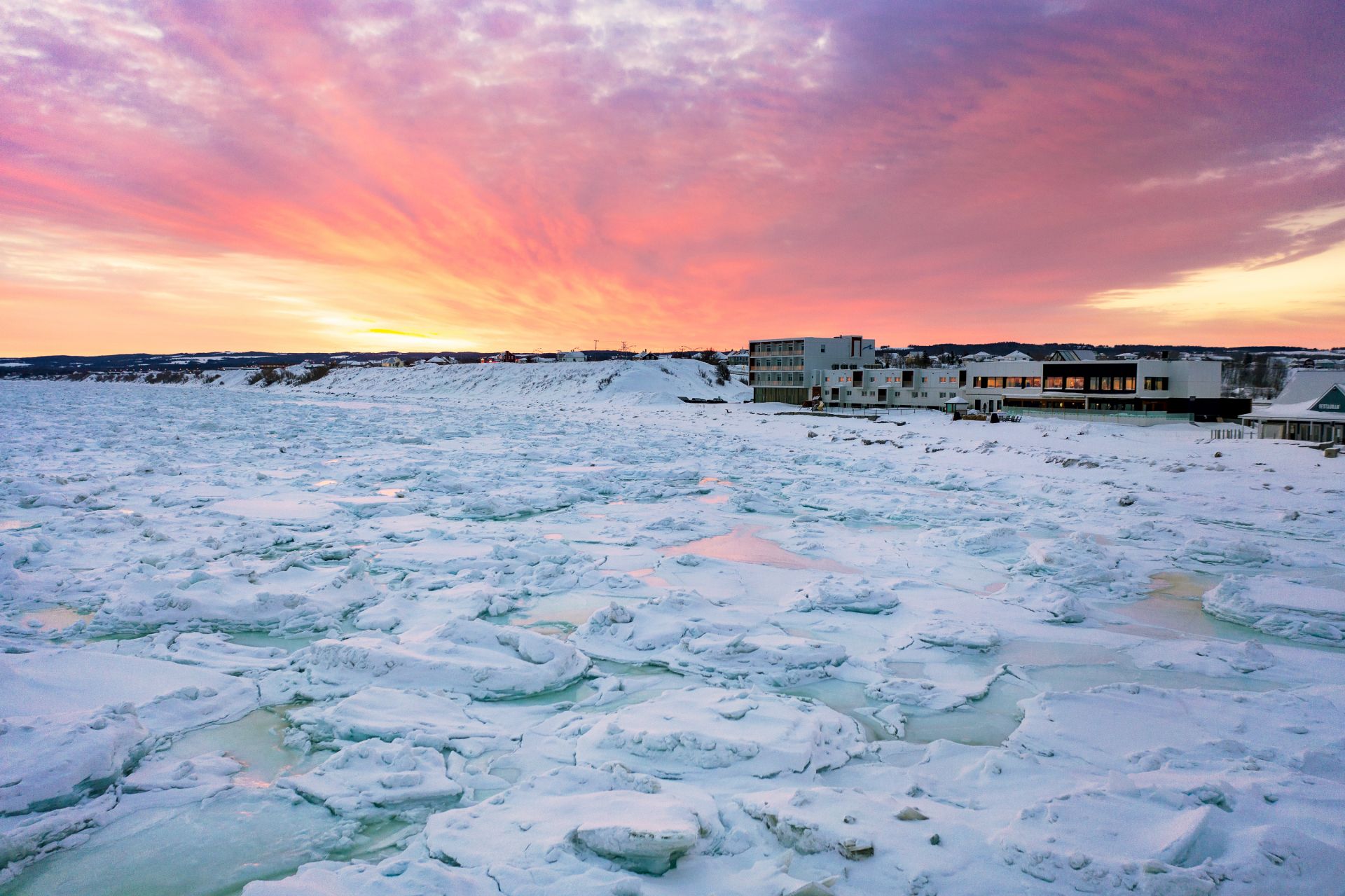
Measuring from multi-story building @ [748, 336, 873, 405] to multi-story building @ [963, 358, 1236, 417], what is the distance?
1156 cm

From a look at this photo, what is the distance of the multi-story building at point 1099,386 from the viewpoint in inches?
1533

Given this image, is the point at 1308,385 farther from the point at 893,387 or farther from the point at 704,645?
the point at 704,645

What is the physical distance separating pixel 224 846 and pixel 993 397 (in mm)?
49793

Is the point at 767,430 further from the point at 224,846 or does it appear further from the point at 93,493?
the point at 224,846

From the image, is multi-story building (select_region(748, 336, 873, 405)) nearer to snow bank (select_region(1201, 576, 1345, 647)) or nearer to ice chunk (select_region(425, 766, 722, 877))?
snow bank (select_region(1201, 576, 1345, 647))

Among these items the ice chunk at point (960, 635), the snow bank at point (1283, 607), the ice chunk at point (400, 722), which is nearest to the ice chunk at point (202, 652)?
the ice chunk at point (400, 722)

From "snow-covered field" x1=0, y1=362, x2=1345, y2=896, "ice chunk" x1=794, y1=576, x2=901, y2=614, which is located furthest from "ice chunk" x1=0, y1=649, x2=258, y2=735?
"ice chunk" x1=794, y1=576, x2=901, y2=614

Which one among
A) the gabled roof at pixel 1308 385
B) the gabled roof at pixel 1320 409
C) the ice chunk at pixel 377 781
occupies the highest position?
the gabled roof at pixel 1308 385

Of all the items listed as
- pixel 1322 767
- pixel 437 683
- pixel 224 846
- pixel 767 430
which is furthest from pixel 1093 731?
pixel 767 430

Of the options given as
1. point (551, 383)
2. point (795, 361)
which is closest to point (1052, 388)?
point (795, 361)

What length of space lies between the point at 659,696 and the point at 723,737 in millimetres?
985

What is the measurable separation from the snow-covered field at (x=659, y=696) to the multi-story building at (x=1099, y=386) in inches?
1206

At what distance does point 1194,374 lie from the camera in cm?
3884

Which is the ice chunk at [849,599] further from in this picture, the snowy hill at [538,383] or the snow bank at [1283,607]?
the snowy hill at [538,383]
